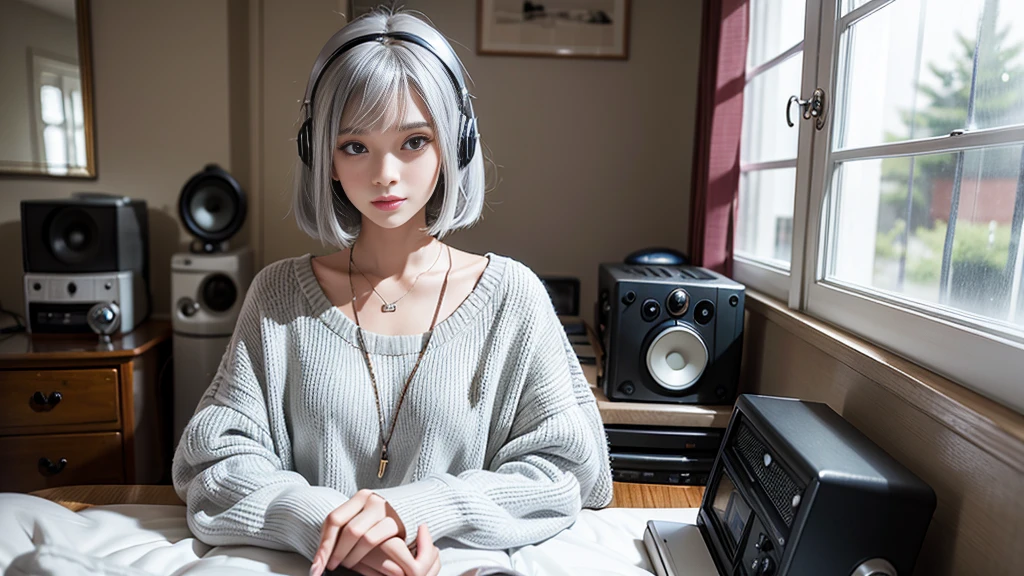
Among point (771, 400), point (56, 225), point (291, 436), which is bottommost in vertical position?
point (291, 436)

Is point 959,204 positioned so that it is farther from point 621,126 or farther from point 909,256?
point 621,126

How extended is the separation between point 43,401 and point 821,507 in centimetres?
223

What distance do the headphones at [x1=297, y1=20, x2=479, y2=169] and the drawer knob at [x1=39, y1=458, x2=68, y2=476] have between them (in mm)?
1646

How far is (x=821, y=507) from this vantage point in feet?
2.34

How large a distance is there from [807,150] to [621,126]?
1226 millimetres

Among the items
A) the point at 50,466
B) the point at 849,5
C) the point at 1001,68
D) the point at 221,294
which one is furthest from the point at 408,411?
the point at 50,466

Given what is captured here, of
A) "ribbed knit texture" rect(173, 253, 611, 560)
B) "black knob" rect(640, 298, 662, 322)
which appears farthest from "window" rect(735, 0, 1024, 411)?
"ribbed knit texture" rect(173, 253, 611, 560)

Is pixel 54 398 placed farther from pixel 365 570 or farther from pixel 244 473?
pixel 365 570

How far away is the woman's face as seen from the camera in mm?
1022

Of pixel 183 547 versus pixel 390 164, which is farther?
pixel 390 164

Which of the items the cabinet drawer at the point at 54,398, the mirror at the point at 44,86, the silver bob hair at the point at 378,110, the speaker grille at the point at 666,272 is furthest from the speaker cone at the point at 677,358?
the mirror at the point at 44,86

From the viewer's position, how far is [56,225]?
2.27 meters

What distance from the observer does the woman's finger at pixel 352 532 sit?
2.71 feet

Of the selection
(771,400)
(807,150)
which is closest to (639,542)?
(771,400)
